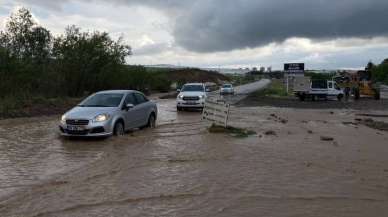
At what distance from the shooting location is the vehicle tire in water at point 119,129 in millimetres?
14945

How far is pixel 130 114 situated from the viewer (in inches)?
627

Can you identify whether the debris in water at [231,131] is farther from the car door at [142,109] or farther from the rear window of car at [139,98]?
the rear window of car at [139,98]

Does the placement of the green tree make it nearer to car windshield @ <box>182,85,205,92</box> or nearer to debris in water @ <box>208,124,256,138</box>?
car windshield @ <box>182,85,205,92</box>

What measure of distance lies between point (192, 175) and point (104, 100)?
6831 mm

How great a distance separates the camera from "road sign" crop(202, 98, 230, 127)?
17.5m

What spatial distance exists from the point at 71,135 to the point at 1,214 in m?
7.67

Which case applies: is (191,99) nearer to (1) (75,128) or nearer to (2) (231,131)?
(2) (231,131)

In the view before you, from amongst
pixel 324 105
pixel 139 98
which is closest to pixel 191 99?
pixel 139 98

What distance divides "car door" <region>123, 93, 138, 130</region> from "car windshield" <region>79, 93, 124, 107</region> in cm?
27

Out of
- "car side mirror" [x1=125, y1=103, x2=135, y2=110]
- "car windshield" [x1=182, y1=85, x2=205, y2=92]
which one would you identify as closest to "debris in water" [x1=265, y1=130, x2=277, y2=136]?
"car side mirror" [x1=125, y1=103, x2=135, y2=110]

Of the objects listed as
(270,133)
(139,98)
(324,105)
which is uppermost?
(139,98)

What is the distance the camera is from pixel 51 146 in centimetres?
1372

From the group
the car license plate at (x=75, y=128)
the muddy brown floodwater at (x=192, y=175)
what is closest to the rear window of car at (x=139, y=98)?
the muddy brown floodwater at (x=192, y=175)

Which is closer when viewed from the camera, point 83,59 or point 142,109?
point 142,109
